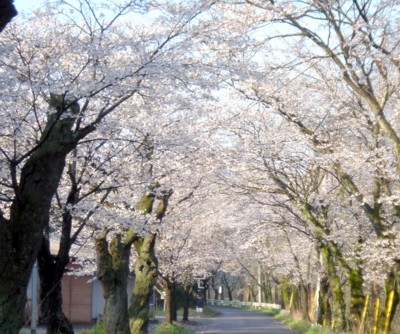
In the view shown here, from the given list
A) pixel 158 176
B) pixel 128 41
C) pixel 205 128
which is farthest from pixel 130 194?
pixel 128 41

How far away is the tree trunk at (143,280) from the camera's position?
760 inches

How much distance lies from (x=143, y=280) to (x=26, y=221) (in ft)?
38.3

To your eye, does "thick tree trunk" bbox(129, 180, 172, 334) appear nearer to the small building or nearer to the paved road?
the small building

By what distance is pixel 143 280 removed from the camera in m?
19.2

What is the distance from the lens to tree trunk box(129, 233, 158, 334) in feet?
63.4

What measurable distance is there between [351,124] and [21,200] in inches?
504

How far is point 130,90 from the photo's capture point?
934 cm

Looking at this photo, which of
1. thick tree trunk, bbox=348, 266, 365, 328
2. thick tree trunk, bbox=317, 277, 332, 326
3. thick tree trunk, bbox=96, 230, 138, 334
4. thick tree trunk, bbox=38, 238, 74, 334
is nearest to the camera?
thick tree trunk, bbox=38, 238, 74, 334

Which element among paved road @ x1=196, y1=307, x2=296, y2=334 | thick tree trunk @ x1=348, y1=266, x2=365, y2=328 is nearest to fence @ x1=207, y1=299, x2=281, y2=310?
paved road @ x1=196, y1=307, x2=296, y2=334

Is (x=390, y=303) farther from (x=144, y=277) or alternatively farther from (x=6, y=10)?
(x=6, y=10)

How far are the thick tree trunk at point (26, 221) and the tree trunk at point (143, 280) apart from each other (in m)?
11.0

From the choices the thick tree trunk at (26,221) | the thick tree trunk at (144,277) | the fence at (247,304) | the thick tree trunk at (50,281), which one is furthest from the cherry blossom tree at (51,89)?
the fence at (247,304)

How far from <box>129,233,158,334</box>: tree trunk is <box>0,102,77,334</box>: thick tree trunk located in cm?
1104

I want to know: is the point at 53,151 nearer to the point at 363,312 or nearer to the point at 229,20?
the point at 229,20
